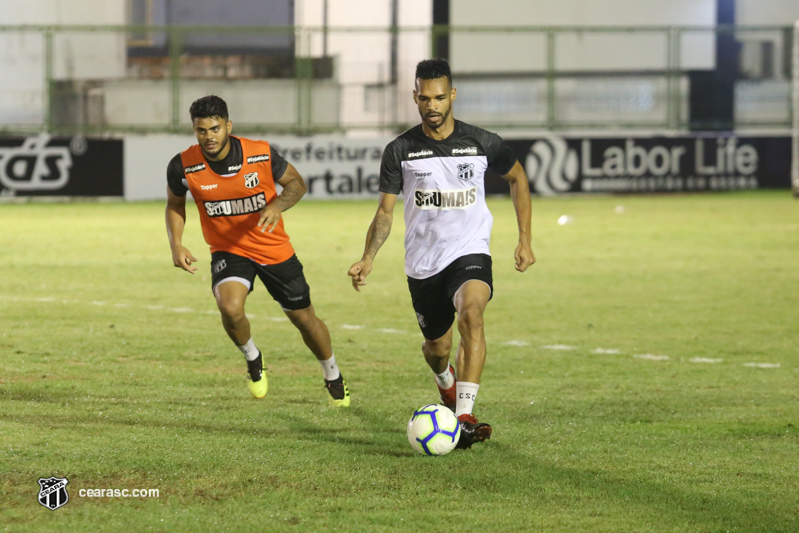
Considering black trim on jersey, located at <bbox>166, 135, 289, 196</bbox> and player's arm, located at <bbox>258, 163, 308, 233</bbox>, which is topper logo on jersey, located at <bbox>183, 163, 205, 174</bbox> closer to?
black trim on jersey, located at <bbox>166, 135, 289, 196</bbox>

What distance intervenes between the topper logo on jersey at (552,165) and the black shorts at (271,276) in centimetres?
2218

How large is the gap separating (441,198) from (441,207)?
5cm

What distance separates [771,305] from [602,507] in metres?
8.02

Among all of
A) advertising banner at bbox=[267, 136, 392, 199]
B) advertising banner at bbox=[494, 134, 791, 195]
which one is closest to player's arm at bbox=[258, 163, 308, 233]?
advertising banner at bbox=[267, 136, 392, 199]

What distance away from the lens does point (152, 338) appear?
10836 millimetres

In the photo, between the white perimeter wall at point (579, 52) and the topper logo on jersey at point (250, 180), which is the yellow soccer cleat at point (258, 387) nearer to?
the topper logo on jersey at point (250, 180)

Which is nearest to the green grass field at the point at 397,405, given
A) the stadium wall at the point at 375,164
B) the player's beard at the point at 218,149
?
the player's beard at the point at 218,149

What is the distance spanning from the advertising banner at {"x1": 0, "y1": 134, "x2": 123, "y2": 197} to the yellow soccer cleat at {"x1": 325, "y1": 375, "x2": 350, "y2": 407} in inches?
828

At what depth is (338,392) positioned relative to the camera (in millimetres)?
8141

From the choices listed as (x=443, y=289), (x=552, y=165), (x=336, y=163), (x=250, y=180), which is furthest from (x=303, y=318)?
(x=552, y=165)

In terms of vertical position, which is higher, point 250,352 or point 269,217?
point 269,217

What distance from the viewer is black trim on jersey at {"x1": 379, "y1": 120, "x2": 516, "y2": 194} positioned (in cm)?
743

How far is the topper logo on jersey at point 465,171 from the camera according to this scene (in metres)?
7.44

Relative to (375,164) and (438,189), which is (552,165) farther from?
(438,189)
